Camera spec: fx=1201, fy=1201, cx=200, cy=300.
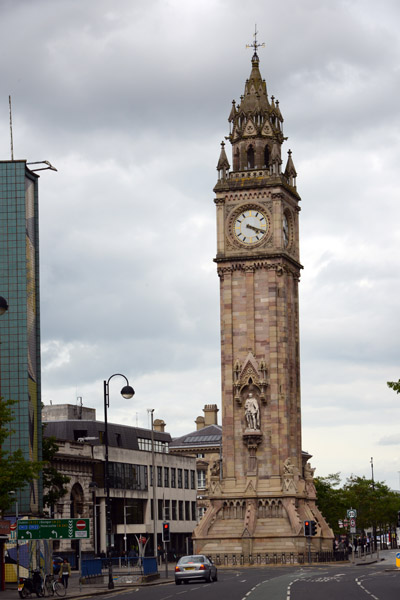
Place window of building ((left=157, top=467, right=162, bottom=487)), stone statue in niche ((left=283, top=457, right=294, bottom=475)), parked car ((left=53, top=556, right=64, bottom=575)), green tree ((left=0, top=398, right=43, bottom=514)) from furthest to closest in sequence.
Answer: window of building ((left=157, top=467, right=162, bottom=487)), stone statue in niche ((left=283, top=457, right=294, bottom=475)), parked car ((left=53, top=556, right=64, bottom=575)), green tree ((left=0, top=398, right=43, bottom=514))

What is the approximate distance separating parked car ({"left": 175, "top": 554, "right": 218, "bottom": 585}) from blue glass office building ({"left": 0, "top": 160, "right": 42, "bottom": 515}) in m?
10.7

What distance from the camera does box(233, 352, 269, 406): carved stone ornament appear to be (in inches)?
3784

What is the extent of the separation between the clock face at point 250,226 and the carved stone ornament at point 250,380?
968 centimetres

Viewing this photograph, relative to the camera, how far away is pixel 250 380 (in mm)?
96438

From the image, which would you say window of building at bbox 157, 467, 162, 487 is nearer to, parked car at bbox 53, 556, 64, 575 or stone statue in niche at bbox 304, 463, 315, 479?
stone statue in niche at bbox 304, 463, 315, 479

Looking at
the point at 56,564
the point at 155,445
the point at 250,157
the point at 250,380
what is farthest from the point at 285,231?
the point at 155,445

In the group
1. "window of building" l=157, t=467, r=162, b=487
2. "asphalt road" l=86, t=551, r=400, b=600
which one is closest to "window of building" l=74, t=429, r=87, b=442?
"window of building" l=157, t=467, r=162, b=487

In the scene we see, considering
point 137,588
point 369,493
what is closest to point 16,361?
point 137,588

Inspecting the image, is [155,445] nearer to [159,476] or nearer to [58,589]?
[159,476]

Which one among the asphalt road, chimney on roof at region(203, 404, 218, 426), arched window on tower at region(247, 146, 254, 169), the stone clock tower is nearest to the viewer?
the asphalt road

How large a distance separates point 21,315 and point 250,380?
29.9 m

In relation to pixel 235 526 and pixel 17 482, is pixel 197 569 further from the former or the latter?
pixel 235 526

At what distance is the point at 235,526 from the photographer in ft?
308

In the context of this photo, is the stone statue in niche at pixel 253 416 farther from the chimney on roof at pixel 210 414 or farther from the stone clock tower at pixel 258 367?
the chimney on roof at pixel 210 414
